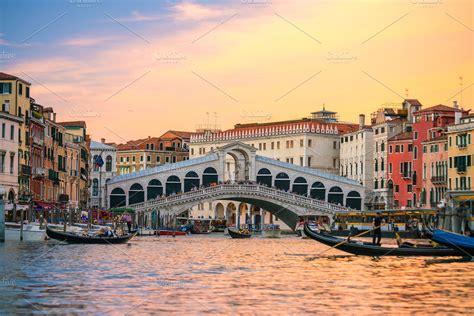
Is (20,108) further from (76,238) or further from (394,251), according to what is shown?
(394,251)

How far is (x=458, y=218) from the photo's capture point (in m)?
44.8

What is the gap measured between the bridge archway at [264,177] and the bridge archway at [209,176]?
3.30 m

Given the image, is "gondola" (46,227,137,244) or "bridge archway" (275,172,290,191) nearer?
"gondola" (46,227,137,244)

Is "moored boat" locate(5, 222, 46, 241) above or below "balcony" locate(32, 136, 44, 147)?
below

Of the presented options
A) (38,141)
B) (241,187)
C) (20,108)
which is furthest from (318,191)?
(20,108)

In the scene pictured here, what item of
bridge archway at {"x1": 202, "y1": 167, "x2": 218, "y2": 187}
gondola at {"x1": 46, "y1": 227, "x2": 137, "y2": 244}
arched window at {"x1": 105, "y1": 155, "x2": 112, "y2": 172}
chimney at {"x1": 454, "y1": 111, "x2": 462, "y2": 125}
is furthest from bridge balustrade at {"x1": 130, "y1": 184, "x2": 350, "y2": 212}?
gondola at {"x1": 46, "y1": 227, "x2": 137, "y2": 244}

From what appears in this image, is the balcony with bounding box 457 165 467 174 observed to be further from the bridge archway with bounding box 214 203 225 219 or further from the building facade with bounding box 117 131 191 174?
the building facade with bounding box 117 131 191 174

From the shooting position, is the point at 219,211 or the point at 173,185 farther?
the point at 219,211

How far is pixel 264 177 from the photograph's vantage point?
86000 millimetres

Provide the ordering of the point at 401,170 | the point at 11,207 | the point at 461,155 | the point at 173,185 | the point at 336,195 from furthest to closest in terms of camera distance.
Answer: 1. the point at 336,195
2. the point at 173,185
3. the point at 401,170
4. the point at 461,155
5. the point at 11,207

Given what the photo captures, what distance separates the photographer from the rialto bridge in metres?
75.3

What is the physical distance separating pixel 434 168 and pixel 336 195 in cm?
1270

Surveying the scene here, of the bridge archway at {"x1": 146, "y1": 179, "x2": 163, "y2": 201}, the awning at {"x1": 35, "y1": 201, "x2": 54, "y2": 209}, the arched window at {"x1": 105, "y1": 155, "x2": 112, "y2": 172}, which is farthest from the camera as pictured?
the arched window at {"x1": 105, "y1": 155, "x2": 112, "y2": 172}

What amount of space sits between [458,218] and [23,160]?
22.0 metres
